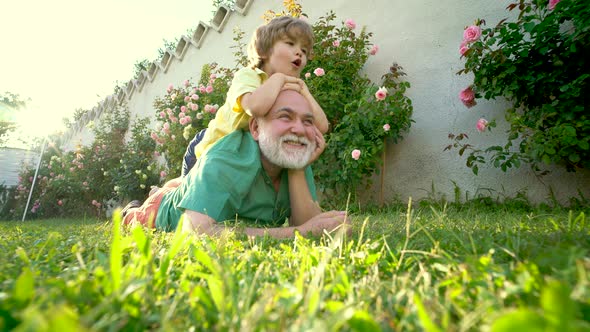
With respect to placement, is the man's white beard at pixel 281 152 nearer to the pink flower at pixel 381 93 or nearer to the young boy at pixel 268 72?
the young boy at pixel 268 72

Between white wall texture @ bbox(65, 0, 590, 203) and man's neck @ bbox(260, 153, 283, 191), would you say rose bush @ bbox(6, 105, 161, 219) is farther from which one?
man's neck @ bbox(260, 153, 283, 191)

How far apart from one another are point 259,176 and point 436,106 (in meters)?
2.49

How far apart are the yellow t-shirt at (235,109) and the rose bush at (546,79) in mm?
1822

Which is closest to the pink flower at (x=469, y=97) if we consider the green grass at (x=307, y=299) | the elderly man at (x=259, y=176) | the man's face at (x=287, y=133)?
the elderly man at (x=259, y=176)

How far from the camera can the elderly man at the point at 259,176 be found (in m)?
2.09

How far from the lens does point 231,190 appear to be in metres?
2.18

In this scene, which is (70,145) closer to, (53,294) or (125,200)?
(125,200)

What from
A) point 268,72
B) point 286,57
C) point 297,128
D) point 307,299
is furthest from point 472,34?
point 307,299

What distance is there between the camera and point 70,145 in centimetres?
1706

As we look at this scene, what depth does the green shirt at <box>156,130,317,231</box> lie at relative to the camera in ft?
6.76

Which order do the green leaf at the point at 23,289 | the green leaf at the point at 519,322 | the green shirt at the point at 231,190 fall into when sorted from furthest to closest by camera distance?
the green shirt at the point at 231,190, the green leaf at the point at 23,289, the green leaf at the point at 519,322

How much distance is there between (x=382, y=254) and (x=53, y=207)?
1109 cm

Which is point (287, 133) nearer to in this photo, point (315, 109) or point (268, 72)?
point (315, 109)

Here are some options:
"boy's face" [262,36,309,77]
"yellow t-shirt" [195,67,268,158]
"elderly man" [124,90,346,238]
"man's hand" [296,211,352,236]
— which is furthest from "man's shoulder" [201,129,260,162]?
"man's hand" [296,211,352,236]
